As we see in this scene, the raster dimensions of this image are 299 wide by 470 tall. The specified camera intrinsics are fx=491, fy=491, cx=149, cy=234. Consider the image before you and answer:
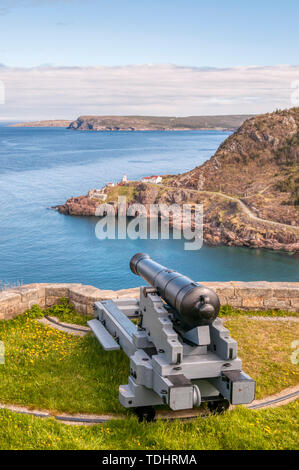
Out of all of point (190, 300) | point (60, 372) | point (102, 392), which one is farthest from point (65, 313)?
point (190, 300)

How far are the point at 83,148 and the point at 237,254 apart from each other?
Result: 353 ft

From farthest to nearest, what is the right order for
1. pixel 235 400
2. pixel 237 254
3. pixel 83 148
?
pixel 83 148, pixel 237 254, pixel 235 400

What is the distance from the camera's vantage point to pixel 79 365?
6223 millimetres

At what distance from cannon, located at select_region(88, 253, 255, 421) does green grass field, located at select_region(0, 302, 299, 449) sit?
0.29 m

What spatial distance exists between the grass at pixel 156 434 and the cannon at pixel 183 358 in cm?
25

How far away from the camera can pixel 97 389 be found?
564cm

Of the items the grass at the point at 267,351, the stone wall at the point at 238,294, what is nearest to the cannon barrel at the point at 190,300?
the grass at the point at 267,351

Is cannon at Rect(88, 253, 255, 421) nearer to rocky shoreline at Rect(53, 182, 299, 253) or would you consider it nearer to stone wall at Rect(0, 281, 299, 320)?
stone wall at Rect(0, 281, 299, 320)

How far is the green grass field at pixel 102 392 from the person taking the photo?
4.52m

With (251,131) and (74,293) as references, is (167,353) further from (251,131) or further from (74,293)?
(251,131)

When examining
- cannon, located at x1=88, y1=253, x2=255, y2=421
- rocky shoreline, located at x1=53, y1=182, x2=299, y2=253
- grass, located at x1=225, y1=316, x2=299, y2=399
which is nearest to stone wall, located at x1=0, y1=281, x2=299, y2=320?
grass, located at x1=225, y1=316, x2=299, y2=399

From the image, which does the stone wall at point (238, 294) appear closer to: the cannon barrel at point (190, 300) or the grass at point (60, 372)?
the grass at point (60, 372)

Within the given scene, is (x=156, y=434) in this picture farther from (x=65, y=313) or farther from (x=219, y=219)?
(x=219, y=219)
